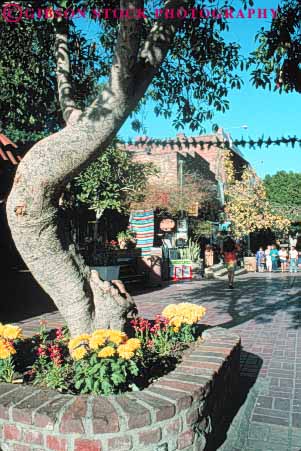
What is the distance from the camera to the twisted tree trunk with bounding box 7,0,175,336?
2.90 metres

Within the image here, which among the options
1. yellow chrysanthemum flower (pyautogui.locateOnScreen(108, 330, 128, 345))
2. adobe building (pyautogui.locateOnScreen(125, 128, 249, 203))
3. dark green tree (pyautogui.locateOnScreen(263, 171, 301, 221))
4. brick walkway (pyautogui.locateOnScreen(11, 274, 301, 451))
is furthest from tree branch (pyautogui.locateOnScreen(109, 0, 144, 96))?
dark green tree (pyautogui.locateOnScreen(263, 171, 301, 221))

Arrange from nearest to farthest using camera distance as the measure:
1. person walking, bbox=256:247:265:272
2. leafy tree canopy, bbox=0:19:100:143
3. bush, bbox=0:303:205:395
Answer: bush, bbox=0:303:205:395 → leafy tree canopy, bbox=0:19:100:143 → person walking, bbox=256:247:265:272

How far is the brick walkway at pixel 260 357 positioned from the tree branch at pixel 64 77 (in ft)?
9.27

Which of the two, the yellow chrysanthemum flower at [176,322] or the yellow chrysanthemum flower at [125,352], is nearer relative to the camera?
the yellow chrysanthemum flower at [125,352]

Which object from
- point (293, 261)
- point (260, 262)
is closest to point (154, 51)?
point (293, 261)

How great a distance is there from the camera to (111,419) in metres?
2.16

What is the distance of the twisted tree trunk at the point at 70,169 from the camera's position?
290cm

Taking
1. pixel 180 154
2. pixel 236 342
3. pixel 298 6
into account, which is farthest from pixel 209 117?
→ pixel 180 154

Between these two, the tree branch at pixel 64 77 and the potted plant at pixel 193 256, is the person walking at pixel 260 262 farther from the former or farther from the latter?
the tree branch at pixel 64 77

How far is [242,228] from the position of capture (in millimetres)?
24359

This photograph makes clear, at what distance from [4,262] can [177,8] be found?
8.79 m

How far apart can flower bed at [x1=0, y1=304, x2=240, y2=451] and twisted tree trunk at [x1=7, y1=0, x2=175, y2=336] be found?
494 millimetres

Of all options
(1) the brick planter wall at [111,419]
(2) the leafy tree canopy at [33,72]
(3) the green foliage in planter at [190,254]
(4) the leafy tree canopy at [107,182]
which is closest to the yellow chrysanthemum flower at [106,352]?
(1) the brick planter wall at [111,419]

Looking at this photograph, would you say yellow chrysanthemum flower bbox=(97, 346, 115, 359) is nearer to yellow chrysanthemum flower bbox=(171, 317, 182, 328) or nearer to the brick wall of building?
yellow chrysanthemum flower bbox=(171, 317, 182, 328)
